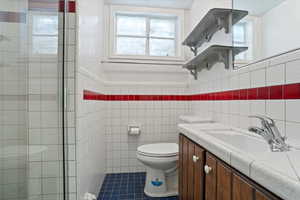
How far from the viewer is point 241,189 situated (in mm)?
566

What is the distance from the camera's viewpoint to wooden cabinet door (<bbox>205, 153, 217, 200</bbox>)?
761 mm

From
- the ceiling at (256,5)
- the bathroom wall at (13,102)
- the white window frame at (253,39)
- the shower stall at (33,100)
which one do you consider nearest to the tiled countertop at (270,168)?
the white window frame at (253,39)

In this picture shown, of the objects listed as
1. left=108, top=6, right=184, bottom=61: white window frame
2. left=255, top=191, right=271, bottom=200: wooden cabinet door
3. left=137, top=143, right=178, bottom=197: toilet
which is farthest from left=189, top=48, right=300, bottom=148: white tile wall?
left=108, top=6, right=184, bottom=61: white window frame

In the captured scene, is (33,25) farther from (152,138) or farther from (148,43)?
(152,138)

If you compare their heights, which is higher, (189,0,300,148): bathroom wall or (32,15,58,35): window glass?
(32,15,58,35): window glass

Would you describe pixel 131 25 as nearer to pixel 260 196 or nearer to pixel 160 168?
pixel 160 168

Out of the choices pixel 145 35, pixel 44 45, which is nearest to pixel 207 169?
pixel 44 45

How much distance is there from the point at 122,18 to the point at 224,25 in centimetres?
146

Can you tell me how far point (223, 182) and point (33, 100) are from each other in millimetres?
1106

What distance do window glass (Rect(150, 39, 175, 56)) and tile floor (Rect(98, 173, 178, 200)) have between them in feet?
5.28

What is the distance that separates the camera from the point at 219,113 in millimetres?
1520

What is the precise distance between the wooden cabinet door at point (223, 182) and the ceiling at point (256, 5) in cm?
93

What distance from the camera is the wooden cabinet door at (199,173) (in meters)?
0.90

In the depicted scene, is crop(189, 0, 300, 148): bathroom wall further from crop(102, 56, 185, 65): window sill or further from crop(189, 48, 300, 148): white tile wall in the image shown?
crop(102, 56, 185, 65): window sill
